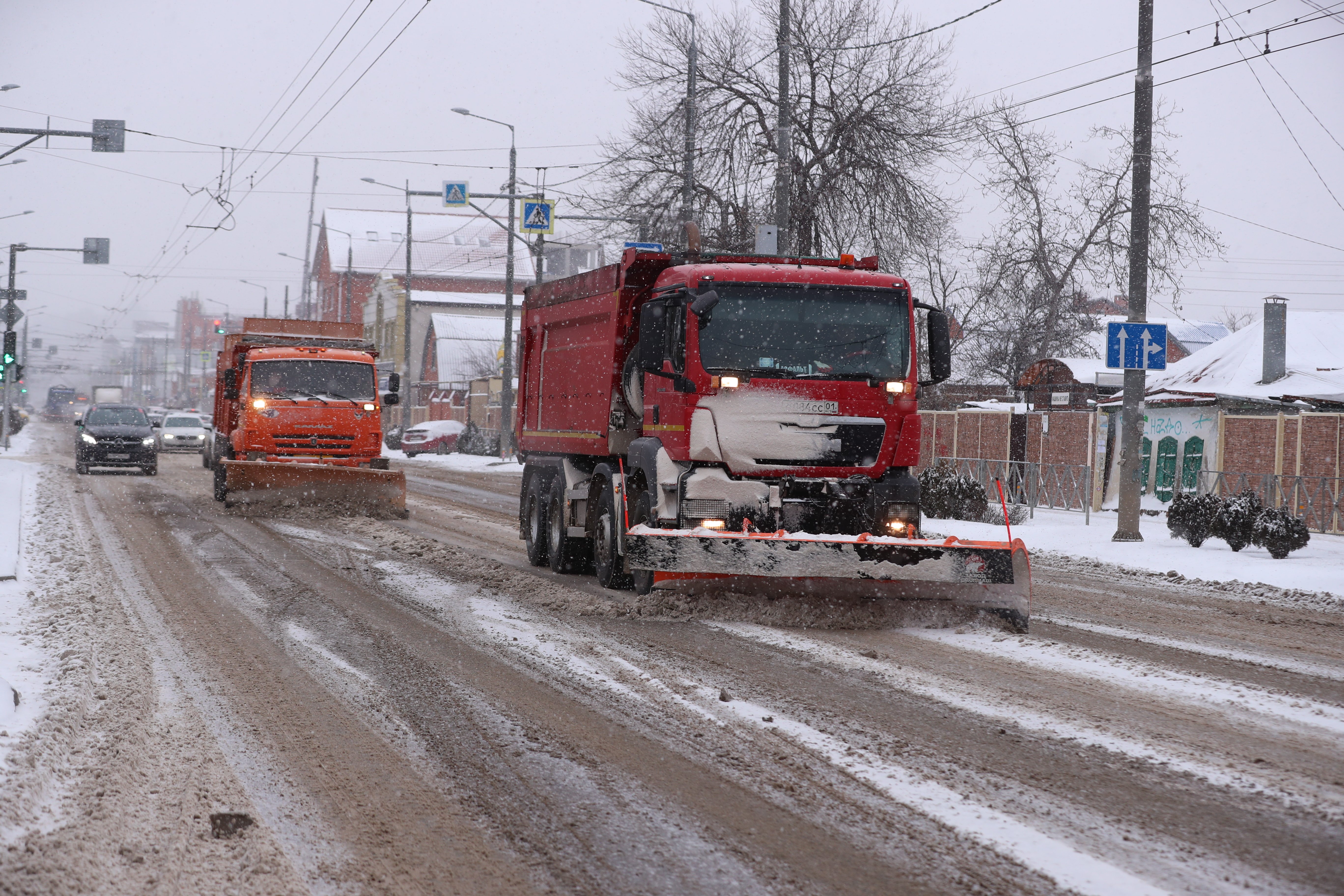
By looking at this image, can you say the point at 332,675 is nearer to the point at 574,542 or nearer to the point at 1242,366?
the point at 574,542

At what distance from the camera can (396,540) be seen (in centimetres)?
1581

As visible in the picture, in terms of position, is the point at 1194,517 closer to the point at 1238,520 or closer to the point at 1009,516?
the point at 1238,520

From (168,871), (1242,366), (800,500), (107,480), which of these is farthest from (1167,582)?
(107,480)

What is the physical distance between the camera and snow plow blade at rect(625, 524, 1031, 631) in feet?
29.7

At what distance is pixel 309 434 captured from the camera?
20.1 m

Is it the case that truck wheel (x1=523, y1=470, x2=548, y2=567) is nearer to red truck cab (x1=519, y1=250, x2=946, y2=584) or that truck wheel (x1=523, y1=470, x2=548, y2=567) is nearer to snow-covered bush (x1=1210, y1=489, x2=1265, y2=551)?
red truck cab (x1=519, y1=250, x2=946, y2=584)

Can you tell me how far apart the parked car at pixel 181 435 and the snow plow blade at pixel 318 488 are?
1105 inches

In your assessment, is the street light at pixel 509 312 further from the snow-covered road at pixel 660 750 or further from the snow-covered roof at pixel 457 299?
the snow-covered roof at pixel 457 299

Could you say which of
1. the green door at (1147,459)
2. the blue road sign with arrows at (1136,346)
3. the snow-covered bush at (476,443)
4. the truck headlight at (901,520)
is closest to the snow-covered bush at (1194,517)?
the blue road sign with arrows at (1136,346)

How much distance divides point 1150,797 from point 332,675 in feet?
14.9

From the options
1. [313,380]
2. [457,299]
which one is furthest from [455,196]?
[457,299]

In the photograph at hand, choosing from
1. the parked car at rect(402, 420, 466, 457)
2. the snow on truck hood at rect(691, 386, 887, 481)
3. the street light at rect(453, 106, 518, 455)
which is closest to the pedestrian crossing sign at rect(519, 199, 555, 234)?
the street light at rect(453, 106, 518, 455)

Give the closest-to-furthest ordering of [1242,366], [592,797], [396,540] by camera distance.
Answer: [592,797], [396,540], [1242,366]

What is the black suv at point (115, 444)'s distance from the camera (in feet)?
100
